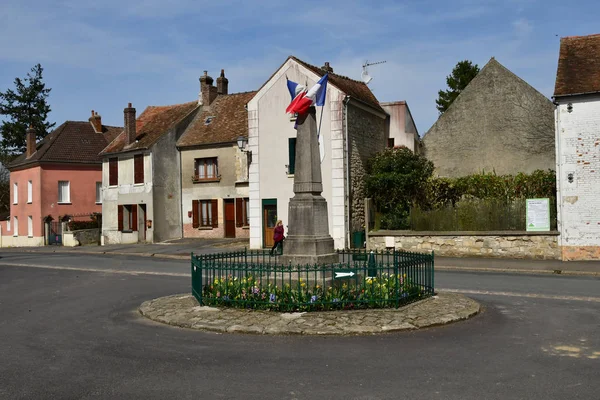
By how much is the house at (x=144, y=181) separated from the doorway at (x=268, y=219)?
8987mm

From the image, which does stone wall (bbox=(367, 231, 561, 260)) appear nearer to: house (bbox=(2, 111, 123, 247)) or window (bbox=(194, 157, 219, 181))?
window (bbox=(194, 157, 219, 181))

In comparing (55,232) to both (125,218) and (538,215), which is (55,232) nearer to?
(125,218)

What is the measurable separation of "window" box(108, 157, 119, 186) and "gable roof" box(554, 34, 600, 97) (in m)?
26.2

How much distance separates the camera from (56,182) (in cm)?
4325

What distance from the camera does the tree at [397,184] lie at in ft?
84.2

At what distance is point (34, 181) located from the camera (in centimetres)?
4347

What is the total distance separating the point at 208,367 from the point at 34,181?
133 feet

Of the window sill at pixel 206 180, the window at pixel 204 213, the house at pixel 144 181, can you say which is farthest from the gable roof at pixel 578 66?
the house at pixel 144 181

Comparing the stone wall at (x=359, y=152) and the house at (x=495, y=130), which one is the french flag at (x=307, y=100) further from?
the house at (x=495, y=130)

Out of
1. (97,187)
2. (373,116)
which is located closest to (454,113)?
(373,116)

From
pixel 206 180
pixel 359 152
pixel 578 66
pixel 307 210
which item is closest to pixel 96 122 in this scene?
pixel 206 180

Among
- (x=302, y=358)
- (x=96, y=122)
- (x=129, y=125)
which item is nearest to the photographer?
(x=302, y=358)

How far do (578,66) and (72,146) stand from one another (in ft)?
117

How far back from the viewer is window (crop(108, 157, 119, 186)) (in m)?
37.2
